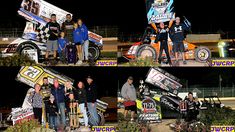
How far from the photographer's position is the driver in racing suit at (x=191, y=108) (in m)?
Answer: 13.0

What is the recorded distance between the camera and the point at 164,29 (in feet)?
42.5

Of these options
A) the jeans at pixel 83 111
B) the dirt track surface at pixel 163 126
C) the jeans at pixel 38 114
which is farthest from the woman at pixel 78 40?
the dirt track surface at pixel 163 126

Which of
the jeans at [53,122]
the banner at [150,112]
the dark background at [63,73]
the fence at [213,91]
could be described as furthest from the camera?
the fence at [213,91]

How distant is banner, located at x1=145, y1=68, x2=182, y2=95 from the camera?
43.0 feet

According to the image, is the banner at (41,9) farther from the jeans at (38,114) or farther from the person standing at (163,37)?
the person standing at (163,37)

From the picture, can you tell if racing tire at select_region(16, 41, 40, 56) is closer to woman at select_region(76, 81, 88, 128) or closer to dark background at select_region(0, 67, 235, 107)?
dark background at select_region(0, 67, 235, 107)

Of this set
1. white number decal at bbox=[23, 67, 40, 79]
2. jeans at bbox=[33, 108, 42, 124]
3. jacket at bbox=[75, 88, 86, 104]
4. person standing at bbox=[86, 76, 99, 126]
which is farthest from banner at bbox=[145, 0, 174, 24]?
jeans at bbox=[33, 108, 42, 124]

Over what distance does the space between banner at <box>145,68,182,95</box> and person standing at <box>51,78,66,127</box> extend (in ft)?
5.99

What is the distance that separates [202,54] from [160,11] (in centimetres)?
127

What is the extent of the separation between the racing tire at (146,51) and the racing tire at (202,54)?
89cm

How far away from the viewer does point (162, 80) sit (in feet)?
43.0

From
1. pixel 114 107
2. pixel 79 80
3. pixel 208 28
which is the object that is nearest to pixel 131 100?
pixel 114 107

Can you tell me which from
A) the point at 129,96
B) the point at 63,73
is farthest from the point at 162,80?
the point at 63,73

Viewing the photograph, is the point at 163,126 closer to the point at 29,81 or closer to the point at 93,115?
the point at 93,115
